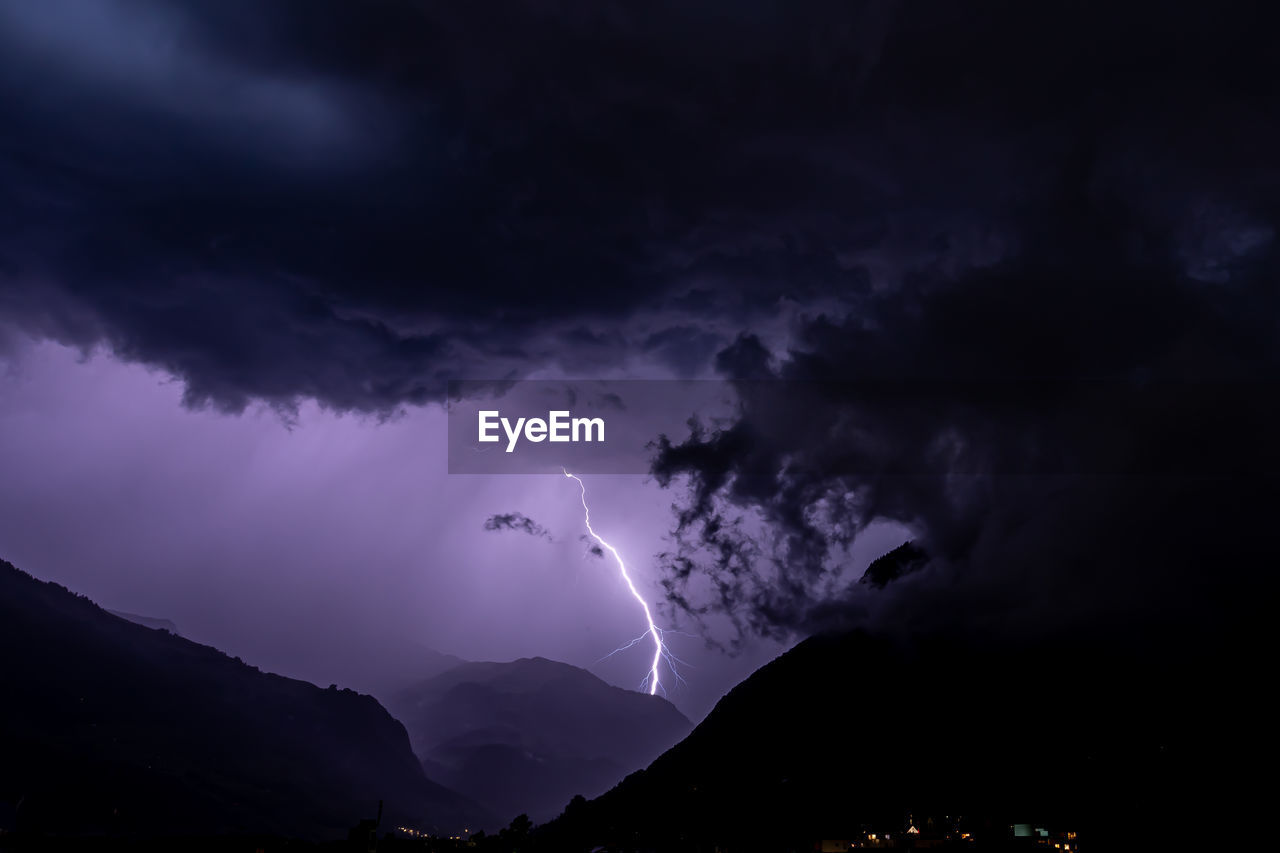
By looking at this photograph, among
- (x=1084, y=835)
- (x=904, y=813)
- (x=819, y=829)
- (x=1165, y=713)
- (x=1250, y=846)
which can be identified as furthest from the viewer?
(x=1165, y=713)

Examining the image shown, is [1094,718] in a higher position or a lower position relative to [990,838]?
higher

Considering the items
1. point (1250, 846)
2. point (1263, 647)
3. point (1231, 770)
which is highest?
point (1263, 647)

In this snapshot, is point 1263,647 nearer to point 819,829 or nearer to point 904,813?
point 904,813

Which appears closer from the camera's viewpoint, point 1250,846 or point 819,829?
point 1250,846

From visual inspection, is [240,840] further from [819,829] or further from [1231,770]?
[1231,770]

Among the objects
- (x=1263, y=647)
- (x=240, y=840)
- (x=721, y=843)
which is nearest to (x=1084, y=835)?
(x=721, y=843)

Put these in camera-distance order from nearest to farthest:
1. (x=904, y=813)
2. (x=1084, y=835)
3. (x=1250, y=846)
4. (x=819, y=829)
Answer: (x=1250, y=846), (x=1084, y=835), (x=819, y=829), (x=904, y=813)

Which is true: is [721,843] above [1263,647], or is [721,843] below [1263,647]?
below

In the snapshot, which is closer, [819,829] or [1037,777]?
[819,829]

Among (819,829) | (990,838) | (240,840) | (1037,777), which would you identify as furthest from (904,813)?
(240,840)
